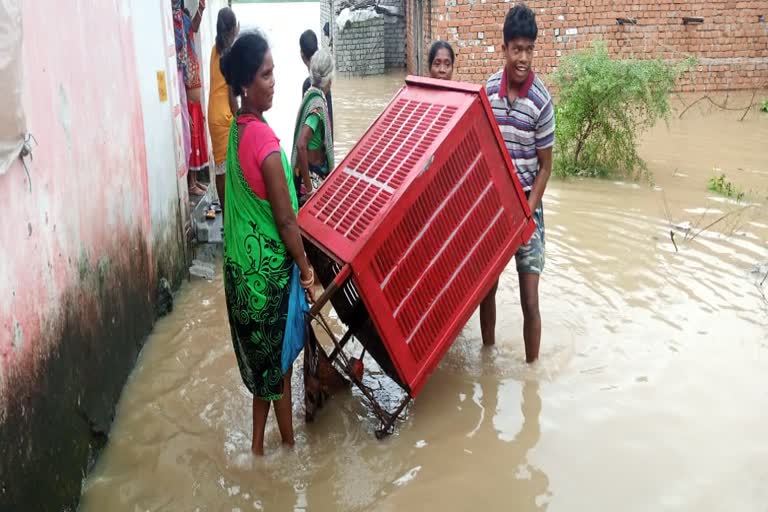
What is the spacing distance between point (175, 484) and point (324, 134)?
2.40 metres

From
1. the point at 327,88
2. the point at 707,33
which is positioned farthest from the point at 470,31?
the point at 327,88

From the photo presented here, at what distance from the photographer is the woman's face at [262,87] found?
8.61 ft

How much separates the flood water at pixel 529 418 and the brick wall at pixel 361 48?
13.6 metres

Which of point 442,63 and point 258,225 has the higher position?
point 442,63

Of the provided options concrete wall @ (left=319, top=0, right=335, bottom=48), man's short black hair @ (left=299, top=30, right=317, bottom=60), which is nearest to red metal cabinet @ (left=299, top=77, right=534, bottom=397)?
man's short black hair @ (left=299, top=30, right=317, bottom=60)

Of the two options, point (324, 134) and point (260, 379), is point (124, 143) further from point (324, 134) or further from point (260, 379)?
point (260, 379)

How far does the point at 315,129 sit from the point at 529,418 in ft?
7.32

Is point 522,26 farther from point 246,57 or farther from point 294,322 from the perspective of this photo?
point 294,322

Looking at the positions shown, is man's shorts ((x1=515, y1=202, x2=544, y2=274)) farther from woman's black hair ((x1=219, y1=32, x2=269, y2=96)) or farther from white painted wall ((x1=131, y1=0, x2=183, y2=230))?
white painted wall ((x1=131, y1=0, x2=183, y2=230))

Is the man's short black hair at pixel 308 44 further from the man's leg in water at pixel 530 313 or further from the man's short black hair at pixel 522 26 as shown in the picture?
the man's leg in water at pixel 530 313

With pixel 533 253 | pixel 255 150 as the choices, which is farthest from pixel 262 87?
pixel 533 253

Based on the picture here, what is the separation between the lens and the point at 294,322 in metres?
2.81

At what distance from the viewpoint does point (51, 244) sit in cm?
263

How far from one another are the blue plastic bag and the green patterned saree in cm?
2
